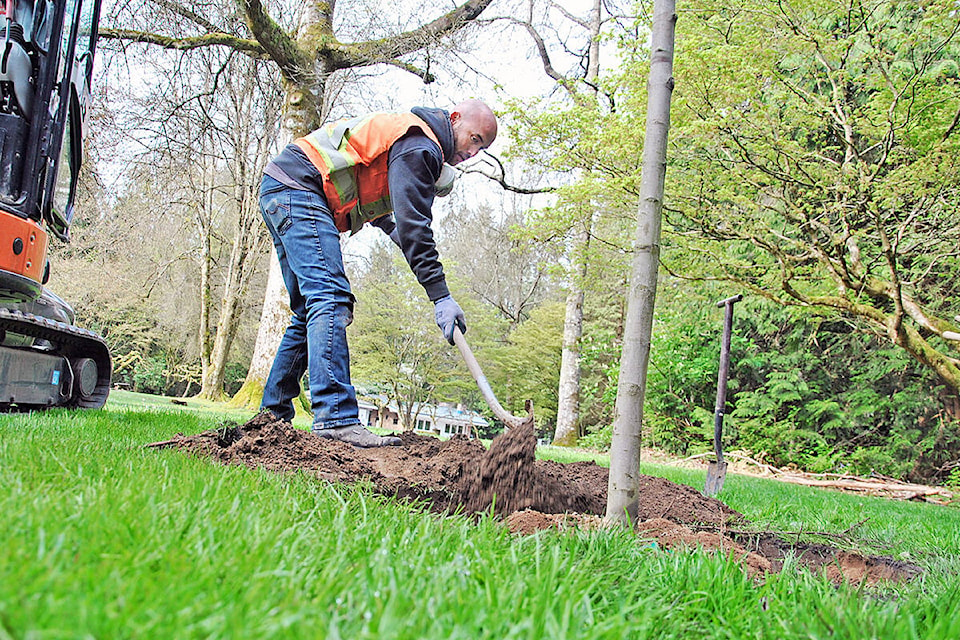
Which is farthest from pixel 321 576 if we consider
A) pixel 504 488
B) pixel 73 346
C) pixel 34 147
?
pixel 73 346

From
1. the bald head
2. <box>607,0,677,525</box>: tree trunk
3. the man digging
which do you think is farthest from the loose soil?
the bald head

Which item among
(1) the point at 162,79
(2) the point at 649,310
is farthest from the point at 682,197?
(1) the point at 162,79

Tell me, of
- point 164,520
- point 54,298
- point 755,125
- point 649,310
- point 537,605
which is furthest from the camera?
point 755,125

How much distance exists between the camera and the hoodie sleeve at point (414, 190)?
313 cm

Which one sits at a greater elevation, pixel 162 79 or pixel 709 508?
pixel 162 79

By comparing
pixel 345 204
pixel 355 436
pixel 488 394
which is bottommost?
pixel 355 436

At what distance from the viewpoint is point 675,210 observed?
7.05m

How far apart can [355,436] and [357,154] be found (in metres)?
1.45

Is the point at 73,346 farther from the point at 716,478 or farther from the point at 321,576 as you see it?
the point at 716,478

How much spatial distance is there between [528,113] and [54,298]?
266 inches

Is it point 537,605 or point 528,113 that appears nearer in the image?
point 537,605

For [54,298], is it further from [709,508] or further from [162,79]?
[162,79]

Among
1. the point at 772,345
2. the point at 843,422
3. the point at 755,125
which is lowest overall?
the point at 843,422

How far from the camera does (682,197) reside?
7.11 m
